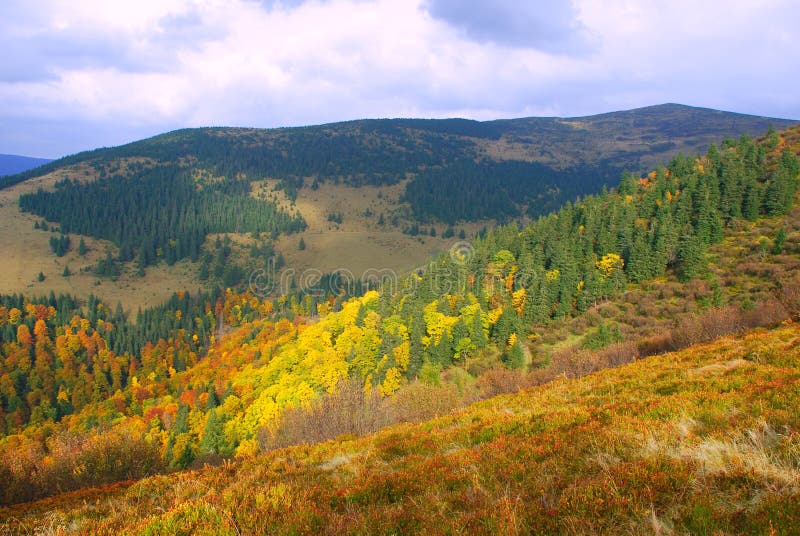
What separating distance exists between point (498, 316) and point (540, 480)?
58.6 metres

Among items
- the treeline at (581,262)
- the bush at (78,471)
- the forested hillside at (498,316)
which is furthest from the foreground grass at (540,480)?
the treeline at (581,262)

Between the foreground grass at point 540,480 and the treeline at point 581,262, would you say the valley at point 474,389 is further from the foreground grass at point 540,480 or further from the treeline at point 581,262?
the treeline at point 581,262

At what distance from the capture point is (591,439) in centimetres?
851

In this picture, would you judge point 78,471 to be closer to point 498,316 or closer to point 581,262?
point 498,316

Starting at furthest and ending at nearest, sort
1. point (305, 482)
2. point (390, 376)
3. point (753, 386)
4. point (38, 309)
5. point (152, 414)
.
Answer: point (38, 309)
point (152, 414)
point (390, 376)
point (753, 386)
point (305, 482)

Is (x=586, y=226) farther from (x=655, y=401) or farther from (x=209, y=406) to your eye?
(x=209, y=406)

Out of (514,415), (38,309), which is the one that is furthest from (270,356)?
(38,309)

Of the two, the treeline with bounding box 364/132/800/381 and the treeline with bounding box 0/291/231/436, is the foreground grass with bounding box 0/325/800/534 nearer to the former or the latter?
the treeline with bounding box 364/132/800/381

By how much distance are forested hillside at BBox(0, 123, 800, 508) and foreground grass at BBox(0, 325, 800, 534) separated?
87.2 ft

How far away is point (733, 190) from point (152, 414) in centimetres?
13557

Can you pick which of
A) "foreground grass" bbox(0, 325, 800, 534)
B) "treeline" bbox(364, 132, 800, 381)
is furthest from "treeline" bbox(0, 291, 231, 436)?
"foreground grass" bbox(0, 325, 800, 534)

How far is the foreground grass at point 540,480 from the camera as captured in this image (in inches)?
207

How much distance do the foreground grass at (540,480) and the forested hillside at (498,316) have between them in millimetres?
26594

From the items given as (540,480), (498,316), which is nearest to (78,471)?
(540,480)
